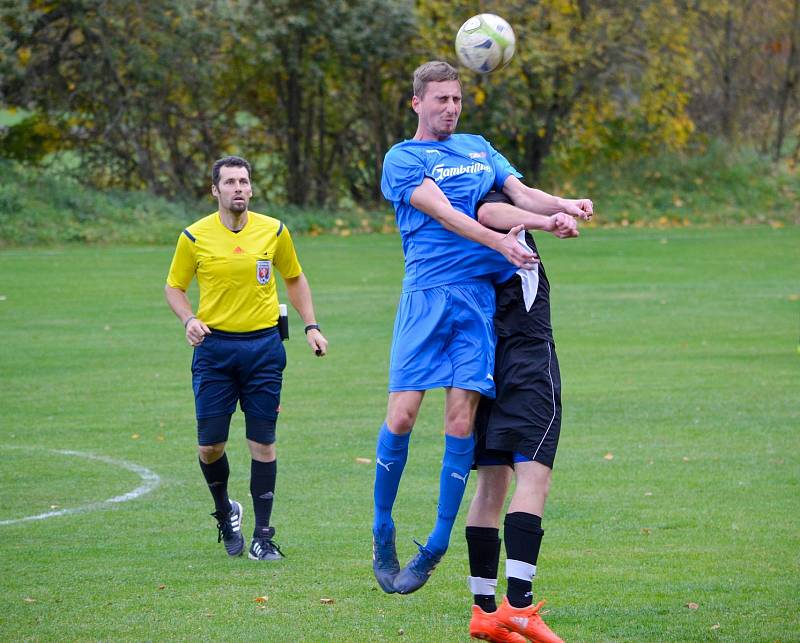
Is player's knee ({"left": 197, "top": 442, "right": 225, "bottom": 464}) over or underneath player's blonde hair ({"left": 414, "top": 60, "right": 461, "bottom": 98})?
underneath

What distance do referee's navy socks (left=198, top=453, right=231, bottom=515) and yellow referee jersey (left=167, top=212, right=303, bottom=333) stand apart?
822mm

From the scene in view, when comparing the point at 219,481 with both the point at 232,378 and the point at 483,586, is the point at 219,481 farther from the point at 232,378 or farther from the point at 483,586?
the point at 483,586

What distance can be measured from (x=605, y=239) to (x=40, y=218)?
11.5 meters

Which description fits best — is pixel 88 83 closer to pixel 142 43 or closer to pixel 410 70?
pixel 142 43

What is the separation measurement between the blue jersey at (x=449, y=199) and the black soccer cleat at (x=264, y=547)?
7.25 feet

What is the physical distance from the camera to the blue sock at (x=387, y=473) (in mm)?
6289

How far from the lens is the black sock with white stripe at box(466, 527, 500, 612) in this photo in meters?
6.10

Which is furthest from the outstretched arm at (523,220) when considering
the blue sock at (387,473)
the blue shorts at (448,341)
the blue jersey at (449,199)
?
the blue sock at (387,473)

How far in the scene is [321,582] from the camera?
23.6 ft

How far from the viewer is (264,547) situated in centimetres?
780

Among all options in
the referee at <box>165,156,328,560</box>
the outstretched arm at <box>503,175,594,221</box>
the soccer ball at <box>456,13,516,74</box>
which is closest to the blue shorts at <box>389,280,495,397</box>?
the outstretched arm at <box>503,175,594,221</box>

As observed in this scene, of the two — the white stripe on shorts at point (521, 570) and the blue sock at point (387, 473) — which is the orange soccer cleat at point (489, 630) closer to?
the white stripe on shorts at point (521, 570)

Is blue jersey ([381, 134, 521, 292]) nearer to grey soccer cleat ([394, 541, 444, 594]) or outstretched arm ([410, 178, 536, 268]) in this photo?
outstretched arm ([410, 178, 536, 268])

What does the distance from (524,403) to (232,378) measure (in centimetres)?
255
